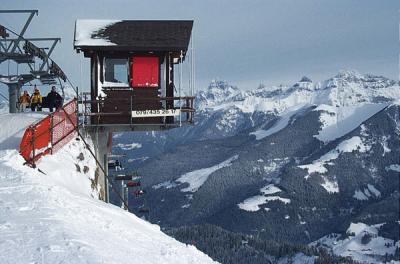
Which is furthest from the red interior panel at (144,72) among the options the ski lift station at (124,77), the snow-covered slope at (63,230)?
the snow-covered slope at (63,230)

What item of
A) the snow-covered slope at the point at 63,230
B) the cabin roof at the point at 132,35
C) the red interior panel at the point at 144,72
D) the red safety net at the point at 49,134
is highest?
the cabin roof at the point at 132,35

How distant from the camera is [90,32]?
118 ft

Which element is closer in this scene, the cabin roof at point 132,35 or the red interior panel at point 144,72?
the cabin roof at point 132,35

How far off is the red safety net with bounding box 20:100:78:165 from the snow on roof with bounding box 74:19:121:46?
438 cm

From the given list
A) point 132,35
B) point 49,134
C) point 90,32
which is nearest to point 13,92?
point 90,32

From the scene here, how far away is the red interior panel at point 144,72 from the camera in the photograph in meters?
35.5

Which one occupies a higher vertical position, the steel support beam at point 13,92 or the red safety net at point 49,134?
the steel support beam at point 13,92

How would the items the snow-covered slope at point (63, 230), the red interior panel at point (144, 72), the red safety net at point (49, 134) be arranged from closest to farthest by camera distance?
the snow-covered slope at point (63, 230) → the red safety net at point (49, 134) → the red interior panel at point (144, 72)

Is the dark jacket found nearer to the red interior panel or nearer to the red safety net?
the red safety net

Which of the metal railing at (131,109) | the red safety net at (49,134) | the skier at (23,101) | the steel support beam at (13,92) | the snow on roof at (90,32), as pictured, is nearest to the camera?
the red safety net at (49,134)

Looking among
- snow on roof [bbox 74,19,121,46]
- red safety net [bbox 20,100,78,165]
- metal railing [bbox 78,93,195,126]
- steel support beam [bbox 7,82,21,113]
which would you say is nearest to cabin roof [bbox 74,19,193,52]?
snow on roof [bbox 74,19,121,46]

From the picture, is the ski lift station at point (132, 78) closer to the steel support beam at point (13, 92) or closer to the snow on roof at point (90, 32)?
the snow on roof at point (90, 32)

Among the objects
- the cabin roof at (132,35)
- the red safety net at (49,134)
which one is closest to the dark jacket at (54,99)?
the cabin roof at (132,35)

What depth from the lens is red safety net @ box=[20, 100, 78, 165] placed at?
82.2ft
